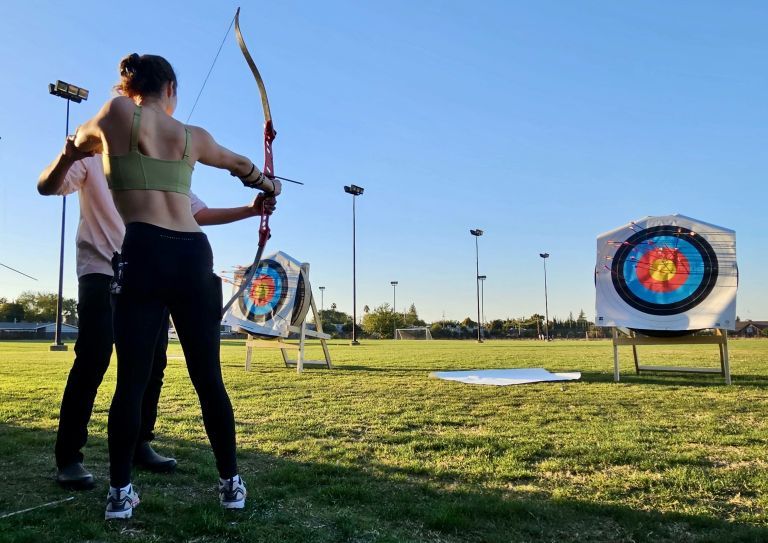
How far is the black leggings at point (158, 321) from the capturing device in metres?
1.97

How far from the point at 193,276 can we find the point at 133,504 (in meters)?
0.85

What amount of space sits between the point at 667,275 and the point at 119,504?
7529mm

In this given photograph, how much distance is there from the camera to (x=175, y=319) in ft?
6.78

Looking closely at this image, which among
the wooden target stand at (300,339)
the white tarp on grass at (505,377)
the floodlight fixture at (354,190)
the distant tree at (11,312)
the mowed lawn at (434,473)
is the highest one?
the floodlight fixture at (354,190)

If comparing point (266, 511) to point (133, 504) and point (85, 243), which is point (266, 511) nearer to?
point (133, 504)

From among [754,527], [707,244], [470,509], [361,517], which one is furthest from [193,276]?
[707,244]

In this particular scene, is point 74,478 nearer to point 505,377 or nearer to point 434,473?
point 434,473

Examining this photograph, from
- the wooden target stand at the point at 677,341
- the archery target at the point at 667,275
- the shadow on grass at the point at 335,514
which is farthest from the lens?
the archery target at the point at 667,275

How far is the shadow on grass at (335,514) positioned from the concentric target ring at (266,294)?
730cm

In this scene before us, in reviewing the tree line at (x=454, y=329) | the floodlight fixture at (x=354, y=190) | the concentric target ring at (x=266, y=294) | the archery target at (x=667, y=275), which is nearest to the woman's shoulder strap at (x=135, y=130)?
the archery target at (x=667, y=275)

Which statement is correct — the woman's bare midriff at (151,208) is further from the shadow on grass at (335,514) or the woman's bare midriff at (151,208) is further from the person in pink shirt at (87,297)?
the shadow on grass at (335,514)

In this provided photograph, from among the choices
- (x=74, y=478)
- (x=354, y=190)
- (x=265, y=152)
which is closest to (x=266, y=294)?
(x=265, y=152)

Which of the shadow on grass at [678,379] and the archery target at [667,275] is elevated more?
the archery target at [667,275]

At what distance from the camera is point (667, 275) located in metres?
7.68
